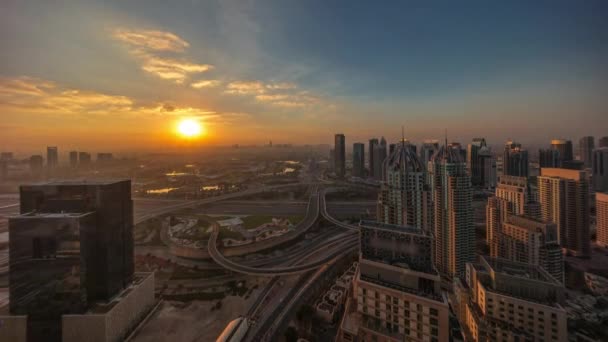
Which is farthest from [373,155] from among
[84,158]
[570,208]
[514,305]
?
[84,158]

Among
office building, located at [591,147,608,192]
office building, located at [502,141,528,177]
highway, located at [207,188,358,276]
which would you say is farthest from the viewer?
office building, located at [502,141,528,177]

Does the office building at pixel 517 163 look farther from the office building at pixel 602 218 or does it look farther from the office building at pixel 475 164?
the office building at pixel 602 218

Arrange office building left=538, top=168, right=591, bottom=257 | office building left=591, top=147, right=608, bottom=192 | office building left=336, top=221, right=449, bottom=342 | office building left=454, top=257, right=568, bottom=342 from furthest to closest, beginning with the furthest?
office building left=591, top=147, right=608, bottom=192
office building left=538, top=168, right=591, bottom=257
office building left=454, top=257, right=568, bottom=342
office building left=336, top=221, right=449, bottom=342

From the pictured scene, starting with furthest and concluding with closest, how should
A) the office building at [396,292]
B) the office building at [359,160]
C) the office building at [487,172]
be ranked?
the office building at [359,160] → the office building at [487,172] → the office building at [396,292]

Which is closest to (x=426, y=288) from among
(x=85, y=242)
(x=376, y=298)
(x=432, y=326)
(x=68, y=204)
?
(x=432, y=326)

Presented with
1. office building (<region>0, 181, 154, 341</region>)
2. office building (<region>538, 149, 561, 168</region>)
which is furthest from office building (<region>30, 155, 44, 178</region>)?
office building (<region>538, 149, 561, 168</region>)

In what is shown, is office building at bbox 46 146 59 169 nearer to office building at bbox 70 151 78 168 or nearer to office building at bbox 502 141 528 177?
office building at bbox 70 151 78 168

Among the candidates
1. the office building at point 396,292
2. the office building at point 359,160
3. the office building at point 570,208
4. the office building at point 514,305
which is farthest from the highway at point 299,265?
the office building at point 359,160
